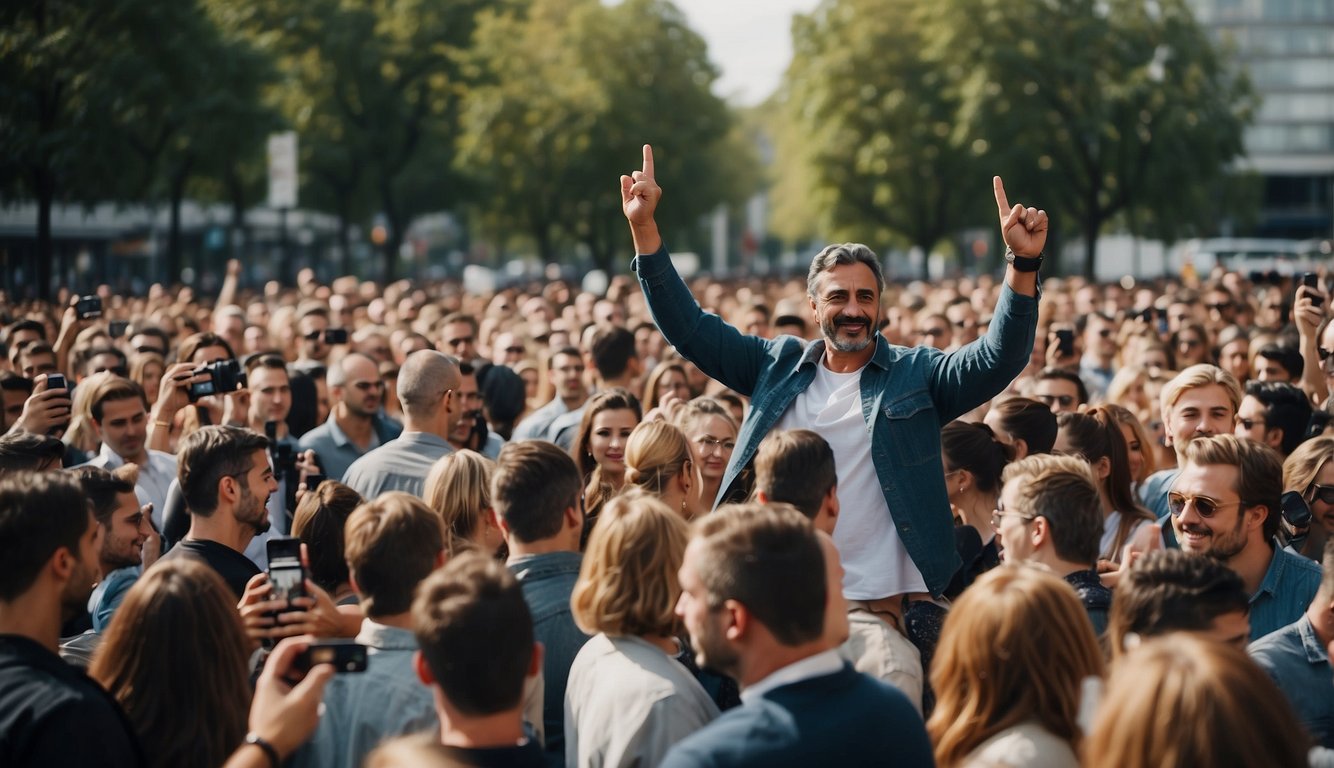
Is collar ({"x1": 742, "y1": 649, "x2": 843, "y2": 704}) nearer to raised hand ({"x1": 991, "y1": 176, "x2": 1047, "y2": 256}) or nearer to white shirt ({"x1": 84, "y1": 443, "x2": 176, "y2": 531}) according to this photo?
raised hand ({"x1": 991, "y1": 176, "x2": 1047, "y2": 256})

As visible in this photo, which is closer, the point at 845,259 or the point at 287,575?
the point at 287,575

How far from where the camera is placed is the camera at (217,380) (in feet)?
27.0

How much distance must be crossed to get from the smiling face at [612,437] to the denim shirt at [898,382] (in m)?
2.04

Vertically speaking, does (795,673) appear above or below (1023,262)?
below

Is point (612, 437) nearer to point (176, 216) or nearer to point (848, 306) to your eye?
point (848, 306)

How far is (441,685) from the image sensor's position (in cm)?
353

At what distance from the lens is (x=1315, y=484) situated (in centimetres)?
625

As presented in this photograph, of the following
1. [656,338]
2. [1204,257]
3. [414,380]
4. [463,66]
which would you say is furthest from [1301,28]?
[414,380]

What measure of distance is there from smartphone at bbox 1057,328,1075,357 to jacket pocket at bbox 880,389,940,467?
5784 millimetres

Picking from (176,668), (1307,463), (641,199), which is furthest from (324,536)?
(1307,463)

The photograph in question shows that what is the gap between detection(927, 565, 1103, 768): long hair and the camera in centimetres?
363

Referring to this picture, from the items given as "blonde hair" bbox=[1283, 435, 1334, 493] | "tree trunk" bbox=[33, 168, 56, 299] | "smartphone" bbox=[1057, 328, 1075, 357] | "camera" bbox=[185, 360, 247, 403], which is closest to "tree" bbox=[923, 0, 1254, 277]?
"tree trunk" bbox=[33, 168, 56, 299]

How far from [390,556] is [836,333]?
6.07 feet

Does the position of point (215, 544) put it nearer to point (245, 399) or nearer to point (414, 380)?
point (414, 380)
